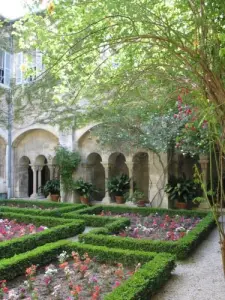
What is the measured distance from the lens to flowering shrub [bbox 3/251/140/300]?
3660 mm

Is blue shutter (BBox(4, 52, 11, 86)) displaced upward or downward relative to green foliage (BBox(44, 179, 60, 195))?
upward

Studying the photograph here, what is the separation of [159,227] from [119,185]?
13.6 feet

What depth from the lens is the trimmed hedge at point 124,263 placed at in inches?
135

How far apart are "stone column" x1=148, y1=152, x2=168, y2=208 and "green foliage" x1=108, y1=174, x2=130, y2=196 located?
1.12 meters

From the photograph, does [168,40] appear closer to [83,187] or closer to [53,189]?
[83,187]

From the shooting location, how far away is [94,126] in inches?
449

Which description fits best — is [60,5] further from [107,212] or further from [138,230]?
[107,212]

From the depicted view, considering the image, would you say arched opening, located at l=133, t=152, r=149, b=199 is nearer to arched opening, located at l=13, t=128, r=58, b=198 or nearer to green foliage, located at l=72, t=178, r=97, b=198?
green foliage, located at l=72, t=178, r=97, b=198

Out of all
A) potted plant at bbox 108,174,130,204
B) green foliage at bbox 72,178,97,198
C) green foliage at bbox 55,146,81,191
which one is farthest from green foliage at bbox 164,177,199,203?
green foliage at bbox 55,146,81,191

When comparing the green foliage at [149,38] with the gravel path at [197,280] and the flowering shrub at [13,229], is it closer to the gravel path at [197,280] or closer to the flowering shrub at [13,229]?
the gravel path at [197,280]

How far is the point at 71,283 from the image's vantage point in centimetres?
390

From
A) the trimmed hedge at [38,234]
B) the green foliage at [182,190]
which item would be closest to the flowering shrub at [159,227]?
the trimmed hedge at [38,234]

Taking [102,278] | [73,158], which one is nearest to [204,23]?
[102,278]

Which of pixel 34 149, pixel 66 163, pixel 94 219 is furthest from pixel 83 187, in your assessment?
pixel 94 219
